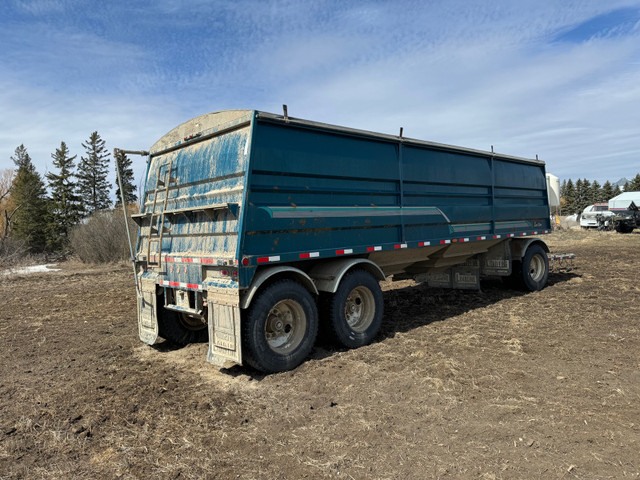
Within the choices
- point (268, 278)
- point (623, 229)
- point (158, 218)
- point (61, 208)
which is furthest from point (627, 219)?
point (61, 208)

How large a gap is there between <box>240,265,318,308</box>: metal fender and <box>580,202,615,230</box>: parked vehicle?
30.6m

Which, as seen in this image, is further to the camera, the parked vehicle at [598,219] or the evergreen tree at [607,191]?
the evergreen tree at [607,191]

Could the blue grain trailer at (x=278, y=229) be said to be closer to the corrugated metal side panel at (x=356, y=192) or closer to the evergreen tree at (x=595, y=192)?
the corrugated metal side panel at (x=356, y=192)

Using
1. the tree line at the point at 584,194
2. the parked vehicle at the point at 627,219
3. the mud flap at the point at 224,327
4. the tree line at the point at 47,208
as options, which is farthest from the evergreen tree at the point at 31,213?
the tree line at the point at 584,194

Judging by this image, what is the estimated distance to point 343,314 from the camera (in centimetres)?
538

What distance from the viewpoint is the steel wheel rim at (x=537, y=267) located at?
945 cm

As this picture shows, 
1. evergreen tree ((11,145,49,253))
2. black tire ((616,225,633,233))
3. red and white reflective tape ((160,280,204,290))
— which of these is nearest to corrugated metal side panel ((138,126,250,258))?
red and white reflective tape ((160,280,204,290))

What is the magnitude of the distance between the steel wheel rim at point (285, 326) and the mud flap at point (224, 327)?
47 cm

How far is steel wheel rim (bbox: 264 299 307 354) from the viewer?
486 cm

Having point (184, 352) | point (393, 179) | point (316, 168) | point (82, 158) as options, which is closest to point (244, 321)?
point (184, 352)

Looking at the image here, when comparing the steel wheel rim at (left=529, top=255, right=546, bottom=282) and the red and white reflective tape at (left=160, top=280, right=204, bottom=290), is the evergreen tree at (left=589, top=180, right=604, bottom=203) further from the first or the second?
the red and white reflective tape at (left=160, top=280, right=204, bottom=290)

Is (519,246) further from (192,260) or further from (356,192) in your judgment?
(192,260)

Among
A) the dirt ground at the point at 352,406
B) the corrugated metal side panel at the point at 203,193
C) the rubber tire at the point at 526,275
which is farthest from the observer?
the rubber tire at the point at 526,275

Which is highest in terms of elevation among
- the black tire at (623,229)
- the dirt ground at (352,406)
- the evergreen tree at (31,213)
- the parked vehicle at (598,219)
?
the evergreen tree at (31,213)
